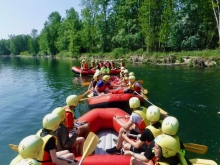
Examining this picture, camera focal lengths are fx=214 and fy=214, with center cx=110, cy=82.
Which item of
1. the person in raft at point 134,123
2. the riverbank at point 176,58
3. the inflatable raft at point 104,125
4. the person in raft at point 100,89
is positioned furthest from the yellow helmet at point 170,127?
the riverbank at point 176,58

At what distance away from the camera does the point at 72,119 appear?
4570mm

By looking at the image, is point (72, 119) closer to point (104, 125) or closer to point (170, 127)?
point (104, 125)

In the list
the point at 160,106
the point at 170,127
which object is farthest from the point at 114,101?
the point at 170,127

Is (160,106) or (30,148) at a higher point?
(30,148)

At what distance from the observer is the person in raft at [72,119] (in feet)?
14.8

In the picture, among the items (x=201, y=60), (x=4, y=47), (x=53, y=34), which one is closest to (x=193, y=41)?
(x=201, y=60)

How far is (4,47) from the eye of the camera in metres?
102

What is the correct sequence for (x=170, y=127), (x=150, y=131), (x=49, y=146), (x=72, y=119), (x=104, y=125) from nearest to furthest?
(x=49, y=146), (x=170, y=127), (x=150, y=131), (x=72, y=119), (x=104, y=125)

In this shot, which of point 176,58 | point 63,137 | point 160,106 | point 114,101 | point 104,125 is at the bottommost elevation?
point 160,106

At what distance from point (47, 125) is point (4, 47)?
111185 millimetres

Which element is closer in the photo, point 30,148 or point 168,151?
point 30,148

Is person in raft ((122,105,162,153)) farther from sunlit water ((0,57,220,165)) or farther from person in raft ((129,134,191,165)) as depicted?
sunlit water ((0,57,220,165))

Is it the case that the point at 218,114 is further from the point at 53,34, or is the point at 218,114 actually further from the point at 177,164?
the point at 53,34

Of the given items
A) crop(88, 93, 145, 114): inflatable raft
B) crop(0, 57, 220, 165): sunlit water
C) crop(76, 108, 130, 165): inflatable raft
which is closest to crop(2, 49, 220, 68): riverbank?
crop(0, 57, 220, 165): sunlit water
